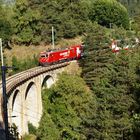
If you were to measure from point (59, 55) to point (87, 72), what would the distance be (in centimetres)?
591

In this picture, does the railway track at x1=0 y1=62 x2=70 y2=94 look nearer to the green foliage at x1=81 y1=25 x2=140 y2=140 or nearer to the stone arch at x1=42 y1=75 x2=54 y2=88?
the stone arch at x1=42 y1=75 x2=54 y2=88

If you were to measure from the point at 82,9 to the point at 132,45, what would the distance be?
1848 centimetres

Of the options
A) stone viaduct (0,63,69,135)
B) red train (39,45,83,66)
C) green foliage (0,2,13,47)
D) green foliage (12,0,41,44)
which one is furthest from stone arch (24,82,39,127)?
green foliage (12,0,41,44)

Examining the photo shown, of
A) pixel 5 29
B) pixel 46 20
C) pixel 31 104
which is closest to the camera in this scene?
pixel 31 104

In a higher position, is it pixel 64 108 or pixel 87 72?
pixel 87 72

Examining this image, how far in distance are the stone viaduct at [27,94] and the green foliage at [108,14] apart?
43223mm

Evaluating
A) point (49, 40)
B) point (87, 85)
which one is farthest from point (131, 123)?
point (49, 40)

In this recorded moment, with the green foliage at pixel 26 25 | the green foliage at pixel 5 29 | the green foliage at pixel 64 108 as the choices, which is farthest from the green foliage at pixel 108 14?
the green foliage at pixel 64 108

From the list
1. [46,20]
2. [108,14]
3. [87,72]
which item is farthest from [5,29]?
[108,14]

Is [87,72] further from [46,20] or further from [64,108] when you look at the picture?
[46,20]

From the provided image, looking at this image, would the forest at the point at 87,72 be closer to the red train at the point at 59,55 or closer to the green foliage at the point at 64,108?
the green foliage at the point at 64,108

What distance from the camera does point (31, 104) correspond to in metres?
63.2

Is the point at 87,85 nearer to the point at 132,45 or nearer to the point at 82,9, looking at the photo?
the point at 132,45

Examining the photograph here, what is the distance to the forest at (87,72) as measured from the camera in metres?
43.4
